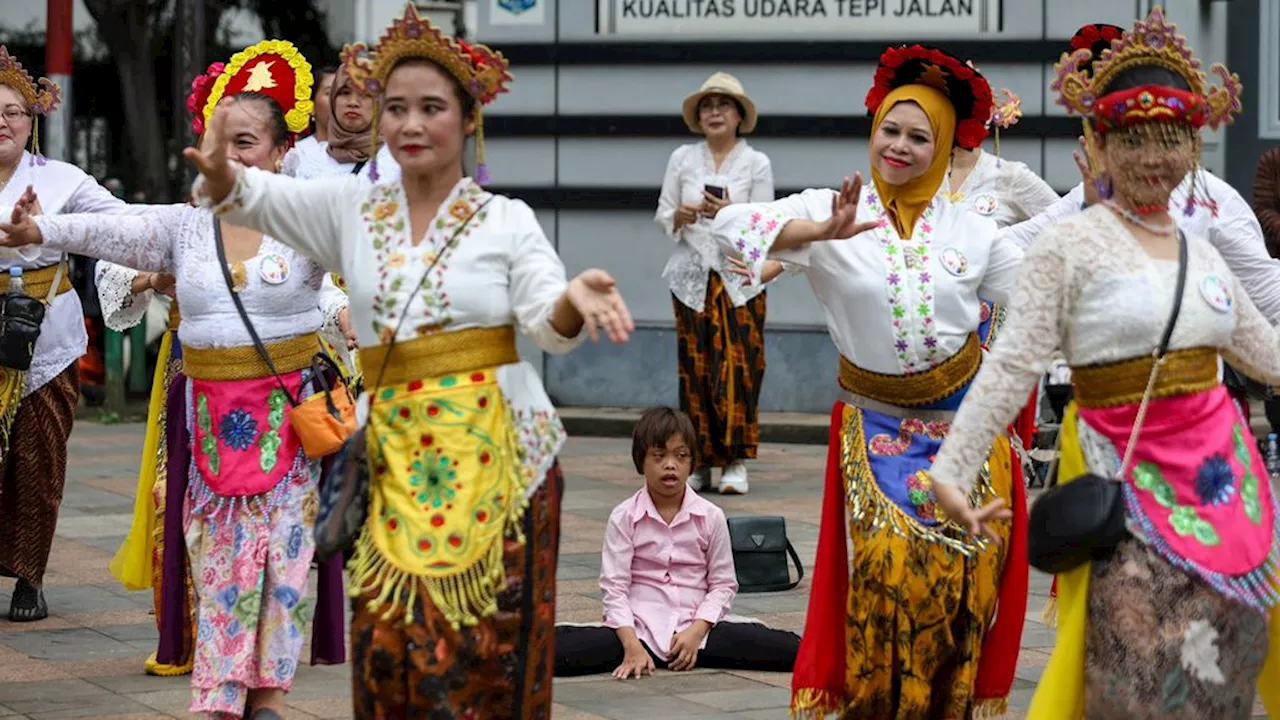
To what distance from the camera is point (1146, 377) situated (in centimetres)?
487

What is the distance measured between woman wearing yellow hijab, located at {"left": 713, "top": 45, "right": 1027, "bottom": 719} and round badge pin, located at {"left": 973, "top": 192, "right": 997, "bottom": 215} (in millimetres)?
2760

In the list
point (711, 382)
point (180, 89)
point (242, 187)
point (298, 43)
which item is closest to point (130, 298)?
point (242, 187)

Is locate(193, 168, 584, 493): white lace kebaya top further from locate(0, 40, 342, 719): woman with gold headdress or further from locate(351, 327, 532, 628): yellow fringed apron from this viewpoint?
locate(0, 40, 342, 719): woman with gold headdress

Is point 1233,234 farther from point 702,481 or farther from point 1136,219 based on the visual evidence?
point 702,481

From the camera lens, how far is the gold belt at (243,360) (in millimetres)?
6543

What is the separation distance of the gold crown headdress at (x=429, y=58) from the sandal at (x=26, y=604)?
13.2ft

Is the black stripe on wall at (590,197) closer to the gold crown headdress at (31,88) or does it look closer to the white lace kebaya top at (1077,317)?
the gold crown headdress at (31,88)

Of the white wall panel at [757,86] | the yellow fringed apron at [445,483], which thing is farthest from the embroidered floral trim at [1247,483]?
the white wall panel at [757,86]

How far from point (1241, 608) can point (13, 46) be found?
1418 cm

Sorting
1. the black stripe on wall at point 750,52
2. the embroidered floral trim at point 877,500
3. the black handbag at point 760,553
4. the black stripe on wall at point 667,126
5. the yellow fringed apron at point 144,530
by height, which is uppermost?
the black stripe on wall at point 750,52

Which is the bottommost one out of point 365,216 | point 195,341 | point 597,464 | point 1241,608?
point 597,464

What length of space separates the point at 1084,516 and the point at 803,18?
10322 millimetres

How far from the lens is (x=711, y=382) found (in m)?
12.1

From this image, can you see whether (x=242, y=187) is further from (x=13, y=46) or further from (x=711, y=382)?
(x=13, y=46)
